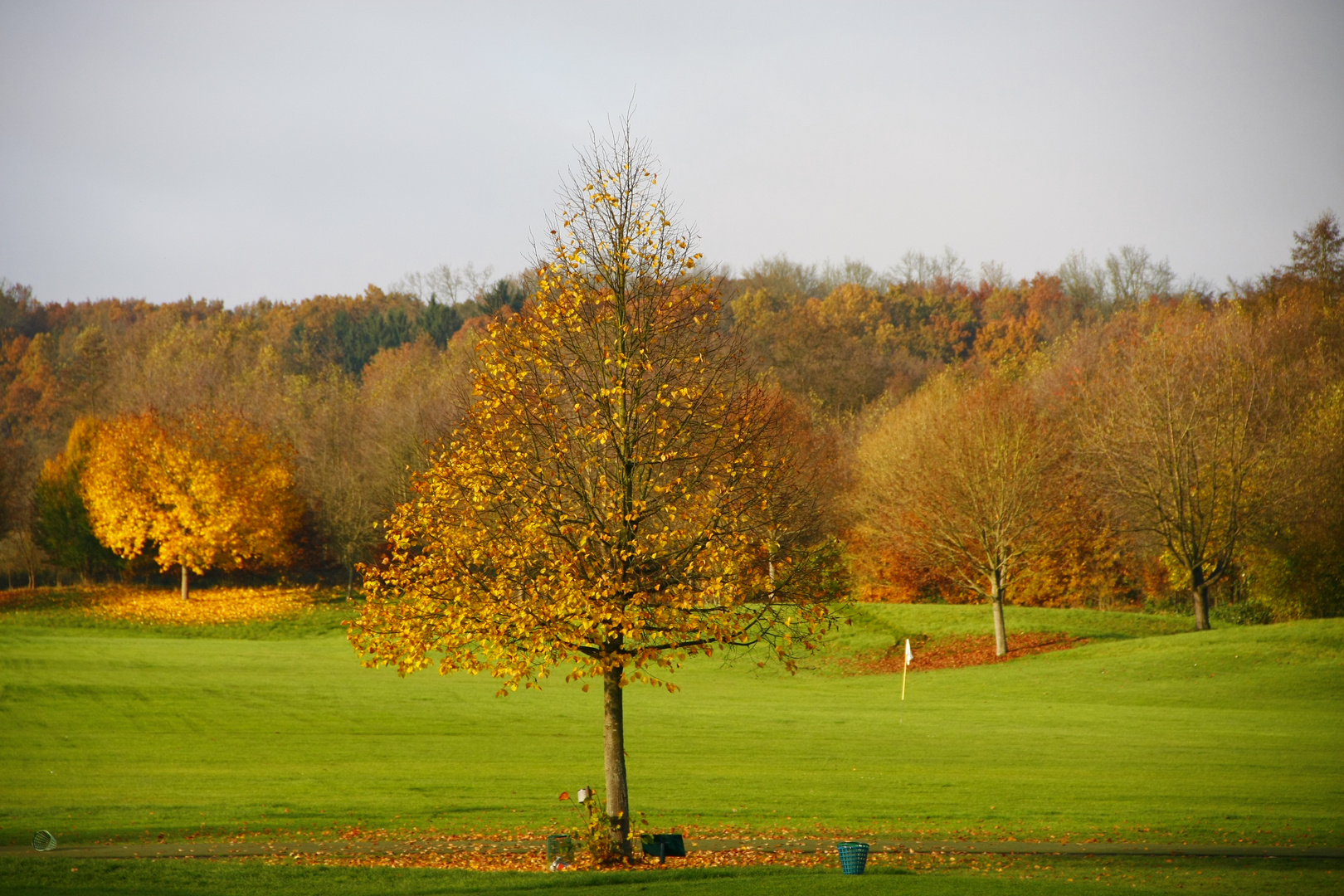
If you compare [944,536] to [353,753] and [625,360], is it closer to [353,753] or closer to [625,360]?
[353,753]

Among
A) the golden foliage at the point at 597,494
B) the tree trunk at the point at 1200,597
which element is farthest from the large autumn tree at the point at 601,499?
the tree trunk at the point at 1200,597

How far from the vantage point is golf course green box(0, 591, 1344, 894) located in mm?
13062

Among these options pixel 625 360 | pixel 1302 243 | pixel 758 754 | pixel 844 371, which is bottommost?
pixel 758 754

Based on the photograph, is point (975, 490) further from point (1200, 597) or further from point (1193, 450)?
point (1200, 597)

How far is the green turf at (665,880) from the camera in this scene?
9.74m

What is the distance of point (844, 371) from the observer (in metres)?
64.1

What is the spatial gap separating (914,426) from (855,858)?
3526 centimetres

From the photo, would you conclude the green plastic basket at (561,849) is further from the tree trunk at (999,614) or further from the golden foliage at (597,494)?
the tree trunk at (999,614)

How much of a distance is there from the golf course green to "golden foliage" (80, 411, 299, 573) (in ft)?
44.3

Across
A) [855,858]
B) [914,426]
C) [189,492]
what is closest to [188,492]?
[189,492]

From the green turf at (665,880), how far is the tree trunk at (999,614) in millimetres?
24991

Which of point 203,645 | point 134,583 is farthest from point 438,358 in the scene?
point 203,645

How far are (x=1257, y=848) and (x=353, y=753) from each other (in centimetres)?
1517

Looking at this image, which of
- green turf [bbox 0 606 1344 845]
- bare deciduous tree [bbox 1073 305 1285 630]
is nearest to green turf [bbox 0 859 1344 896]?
green turf [bbox 0 606 1344 845]
